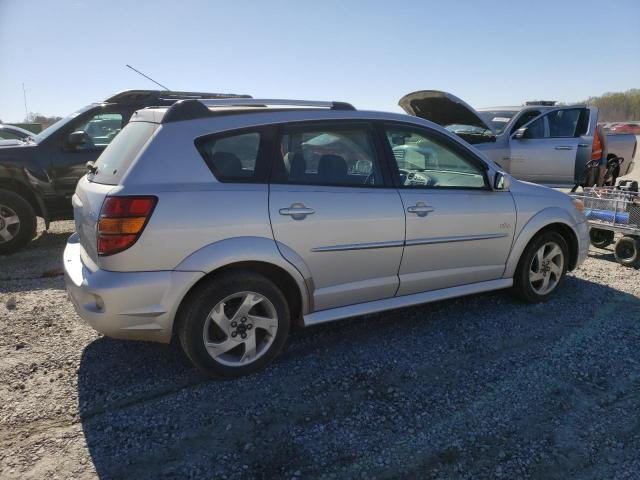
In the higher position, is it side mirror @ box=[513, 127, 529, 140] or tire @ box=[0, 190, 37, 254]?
side mirror @ box=[513, 127, 529, 140]

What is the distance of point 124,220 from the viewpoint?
2.79 meters

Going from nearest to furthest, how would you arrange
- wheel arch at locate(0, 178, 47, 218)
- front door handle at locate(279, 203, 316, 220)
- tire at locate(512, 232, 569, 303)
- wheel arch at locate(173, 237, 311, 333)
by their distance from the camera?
wheel arch at locate(173, 237, 311, 333)
front door handle at locate(279, 203, 316, 220)
tire at locate(512, 232, 569, 303)
wheel arch at locate(0, 178, 47, 218)

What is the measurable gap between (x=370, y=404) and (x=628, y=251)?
15.2 feet

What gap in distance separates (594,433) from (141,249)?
9.18 ft

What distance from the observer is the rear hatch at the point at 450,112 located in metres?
7.70

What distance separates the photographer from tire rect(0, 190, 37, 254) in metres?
5.98

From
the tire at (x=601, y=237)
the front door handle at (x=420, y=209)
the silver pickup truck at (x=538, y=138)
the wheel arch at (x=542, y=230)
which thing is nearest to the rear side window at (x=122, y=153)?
the front door handle at (x=420, y=209)

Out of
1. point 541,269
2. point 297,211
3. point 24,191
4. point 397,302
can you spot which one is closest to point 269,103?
point 297,211

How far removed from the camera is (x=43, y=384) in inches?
124

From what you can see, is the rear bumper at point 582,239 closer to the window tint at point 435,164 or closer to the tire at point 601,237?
the window tint at point 435,164

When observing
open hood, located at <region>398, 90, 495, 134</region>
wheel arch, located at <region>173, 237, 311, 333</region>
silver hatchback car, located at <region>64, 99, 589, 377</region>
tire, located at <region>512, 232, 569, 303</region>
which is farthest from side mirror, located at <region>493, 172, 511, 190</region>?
open hood, located at <region>398, 90, 495, 134</region>

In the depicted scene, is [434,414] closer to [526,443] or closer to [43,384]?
[526,443]

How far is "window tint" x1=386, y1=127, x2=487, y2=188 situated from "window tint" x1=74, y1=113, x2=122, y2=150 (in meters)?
4.21

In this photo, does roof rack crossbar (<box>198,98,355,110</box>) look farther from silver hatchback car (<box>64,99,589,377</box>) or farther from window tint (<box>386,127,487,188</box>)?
window tint (<box>386,127,487,188</box>)
